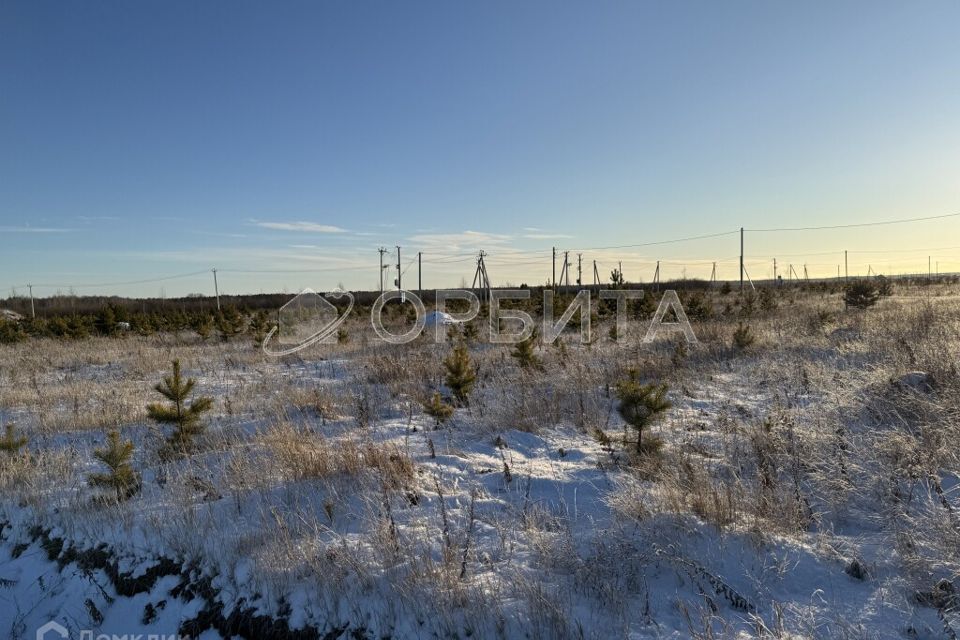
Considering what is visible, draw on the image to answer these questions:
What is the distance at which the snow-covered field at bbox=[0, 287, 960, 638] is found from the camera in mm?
2555

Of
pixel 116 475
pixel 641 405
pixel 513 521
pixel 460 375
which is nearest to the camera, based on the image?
pixel 513 521

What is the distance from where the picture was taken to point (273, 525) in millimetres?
3432

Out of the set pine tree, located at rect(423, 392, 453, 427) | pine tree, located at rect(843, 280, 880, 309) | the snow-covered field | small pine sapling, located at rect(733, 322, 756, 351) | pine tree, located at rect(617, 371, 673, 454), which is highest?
pine tree, located at rect(843, 280, 880, 309)

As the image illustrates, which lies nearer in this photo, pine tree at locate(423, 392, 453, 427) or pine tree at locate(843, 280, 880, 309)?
pine tree at locate(423, 392, 453, 427)

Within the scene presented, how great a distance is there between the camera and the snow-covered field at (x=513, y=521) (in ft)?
8.38

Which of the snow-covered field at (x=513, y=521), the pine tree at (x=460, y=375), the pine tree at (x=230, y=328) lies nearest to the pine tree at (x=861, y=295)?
the snow-covered field at (x=513, y=521)

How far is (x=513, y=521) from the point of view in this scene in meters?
3.45

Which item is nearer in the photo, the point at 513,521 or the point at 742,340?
the point at 513,521

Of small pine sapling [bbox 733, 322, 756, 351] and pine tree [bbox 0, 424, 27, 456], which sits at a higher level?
small pine sapling [bbox 733, 322, 756, 351]

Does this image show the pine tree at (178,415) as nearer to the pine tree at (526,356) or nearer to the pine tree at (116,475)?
the pine tree at (116,475)

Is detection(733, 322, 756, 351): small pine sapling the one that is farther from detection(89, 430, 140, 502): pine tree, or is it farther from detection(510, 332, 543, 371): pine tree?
detection(89, 430, 140, 502): pine tree

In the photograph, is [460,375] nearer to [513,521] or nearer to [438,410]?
[438,410]

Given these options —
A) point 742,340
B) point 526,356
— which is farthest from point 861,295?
point 526,356

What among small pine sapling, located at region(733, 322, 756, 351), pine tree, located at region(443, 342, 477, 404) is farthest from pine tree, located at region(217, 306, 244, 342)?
small pine sapling, located at region(733, 322, 756, 351)
